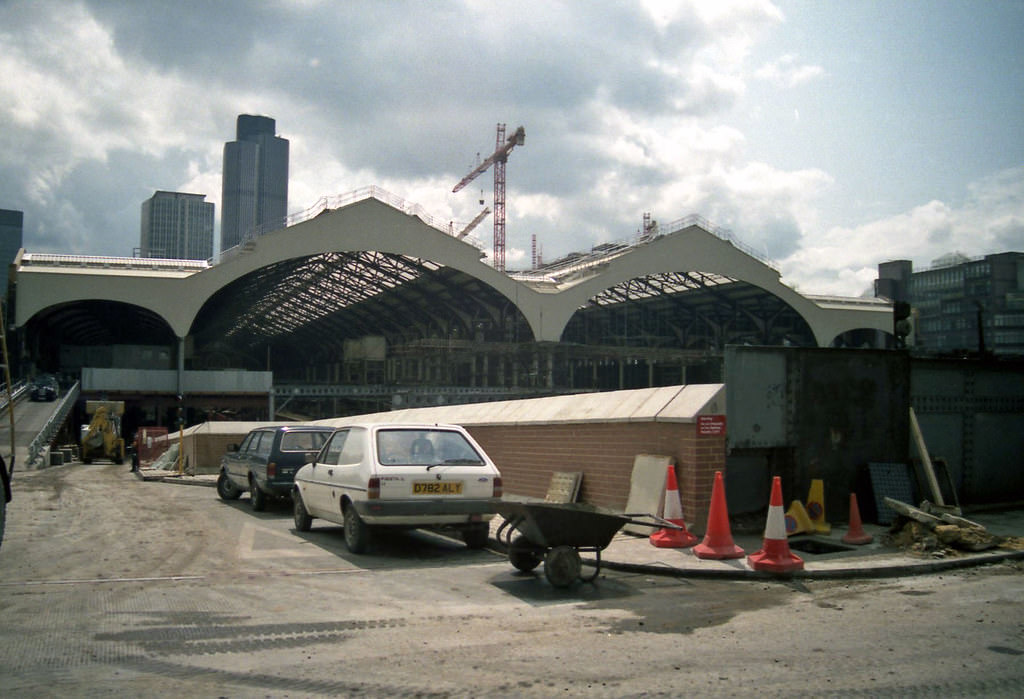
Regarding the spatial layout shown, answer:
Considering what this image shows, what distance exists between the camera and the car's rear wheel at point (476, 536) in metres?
10.5

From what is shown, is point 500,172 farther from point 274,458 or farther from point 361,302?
point 274,458

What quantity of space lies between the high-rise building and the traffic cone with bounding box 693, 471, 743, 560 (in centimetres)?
9170

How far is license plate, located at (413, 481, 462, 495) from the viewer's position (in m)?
9.91

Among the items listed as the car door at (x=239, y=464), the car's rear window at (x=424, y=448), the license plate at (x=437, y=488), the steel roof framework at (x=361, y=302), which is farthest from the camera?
the steel roof framework at (x=361, y=302)

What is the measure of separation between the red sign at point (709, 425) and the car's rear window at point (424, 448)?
270cm

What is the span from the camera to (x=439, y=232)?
47406mm

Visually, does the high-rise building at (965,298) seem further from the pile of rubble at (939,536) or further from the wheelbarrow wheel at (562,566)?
the wheelbarrow wheel at (562,566)

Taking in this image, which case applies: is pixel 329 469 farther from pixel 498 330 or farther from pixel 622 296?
pixel 622 296

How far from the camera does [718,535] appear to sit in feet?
29.5

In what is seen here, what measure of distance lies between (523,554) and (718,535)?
2.12 meters

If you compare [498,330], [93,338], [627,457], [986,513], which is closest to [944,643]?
[627,457]

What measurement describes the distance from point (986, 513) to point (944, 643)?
7.56 m

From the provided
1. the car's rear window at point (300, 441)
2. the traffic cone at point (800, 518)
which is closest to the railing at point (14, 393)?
the car's rear window at point (300, 441)

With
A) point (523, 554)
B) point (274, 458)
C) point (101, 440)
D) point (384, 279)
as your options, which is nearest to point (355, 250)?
point (384, 279)
